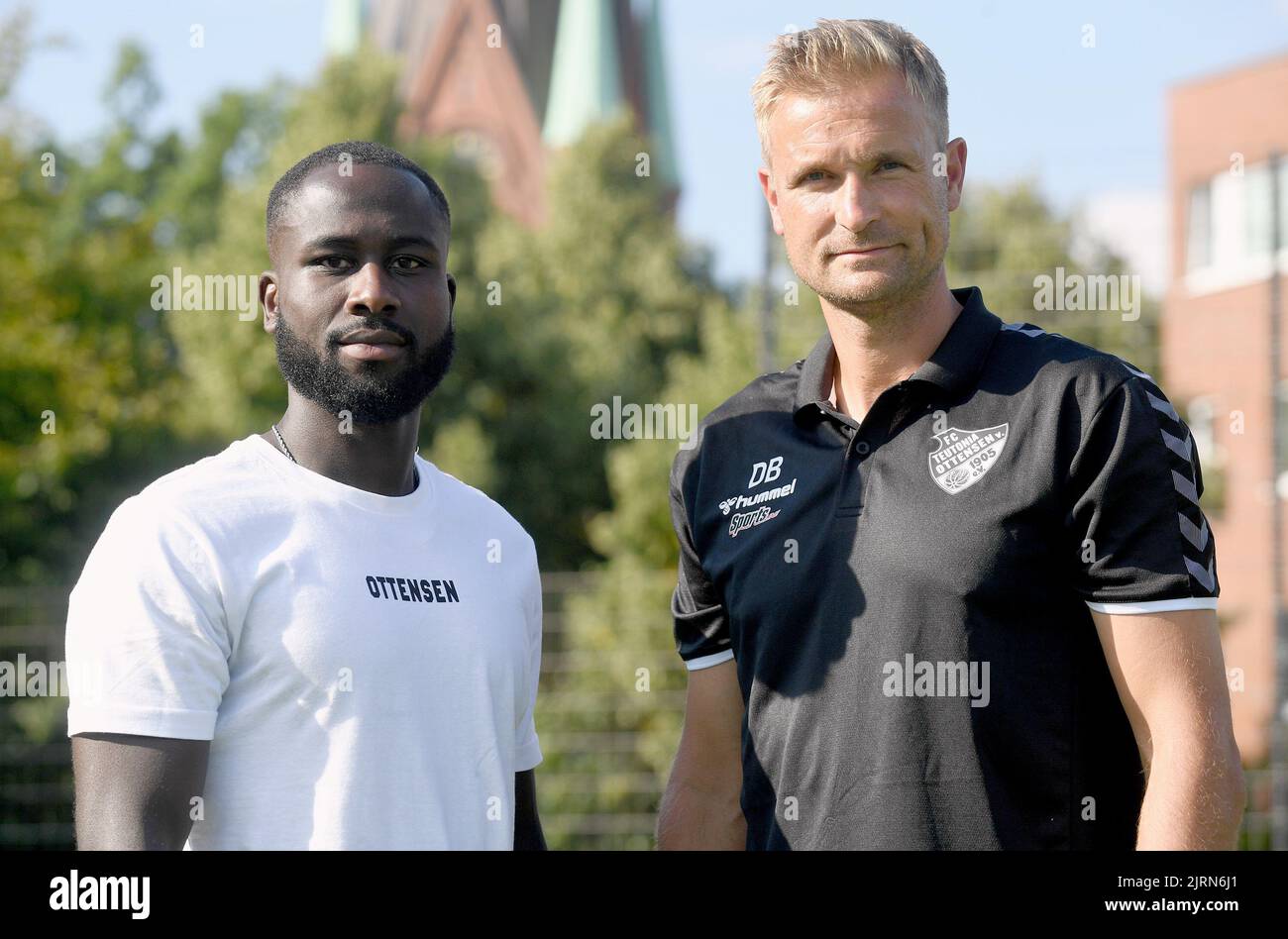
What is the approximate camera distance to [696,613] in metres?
3.18

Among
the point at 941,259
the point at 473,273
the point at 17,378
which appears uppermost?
the point at 473,273

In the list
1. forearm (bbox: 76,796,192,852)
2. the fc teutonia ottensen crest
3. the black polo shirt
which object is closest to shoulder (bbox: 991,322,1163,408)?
the black polo shirt

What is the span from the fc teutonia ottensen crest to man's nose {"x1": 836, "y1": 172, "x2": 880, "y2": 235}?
45 cm

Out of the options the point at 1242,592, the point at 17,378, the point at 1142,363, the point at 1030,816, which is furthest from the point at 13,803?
the point at 1242,592

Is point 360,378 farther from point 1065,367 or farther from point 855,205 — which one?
point 1065,367

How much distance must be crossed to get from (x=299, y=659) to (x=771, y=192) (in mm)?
1398

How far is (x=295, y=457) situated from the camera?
9.18ft

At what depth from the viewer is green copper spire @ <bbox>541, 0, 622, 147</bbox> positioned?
38.8 meters

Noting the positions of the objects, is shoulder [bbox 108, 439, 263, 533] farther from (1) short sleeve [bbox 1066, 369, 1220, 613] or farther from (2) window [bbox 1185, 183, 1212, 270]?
(2) window [bbox 1185, 183, 1212, 270]

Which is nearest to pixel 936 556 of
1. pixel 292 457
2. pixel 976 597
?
pixel 976 597

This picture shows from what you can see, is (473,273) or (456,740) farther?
(473,273)

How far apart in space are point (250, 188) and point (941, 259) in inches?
836
